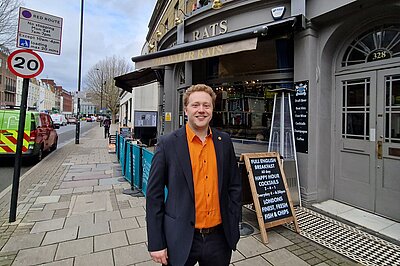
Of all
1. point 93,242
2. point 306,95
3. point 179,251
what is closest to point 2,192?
point 93,242

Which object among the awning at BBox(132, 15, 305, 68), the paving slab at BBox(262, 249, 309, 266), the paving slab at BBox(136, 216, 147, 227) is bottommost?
the paving slab at BBox(262, 249, 309, 266)

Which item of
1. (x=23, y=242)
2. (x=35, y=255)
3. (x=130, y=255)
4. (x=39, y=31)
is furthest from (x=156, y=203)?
(x=39, y=31)

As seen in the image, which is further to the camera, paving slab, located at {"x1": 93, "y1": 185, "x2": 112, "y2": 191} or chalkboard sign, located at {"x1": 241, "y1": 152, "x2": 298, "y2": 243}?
paving slab, located at {"x1": 93, "y1": 185, "x2": 112, "y2": 191}

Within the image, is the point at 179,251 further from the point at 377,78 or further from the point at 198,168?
the point at 377,78

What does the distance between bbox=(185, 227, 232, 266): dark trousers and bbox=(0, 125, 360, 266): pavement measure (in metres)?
1.39

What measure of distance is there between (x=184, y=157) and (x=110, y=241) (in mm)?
2495

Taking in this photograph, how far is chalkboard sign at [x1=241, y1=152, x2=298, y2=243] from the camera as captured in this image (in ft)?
12.1

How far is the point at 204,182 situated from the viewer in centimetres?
173

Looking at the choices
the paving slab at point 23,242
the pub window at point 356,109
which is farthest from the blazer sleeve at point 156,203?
the pub window at point 356,109

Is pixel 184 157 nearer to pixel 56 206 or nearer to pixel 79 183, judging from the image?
pixel 56 206

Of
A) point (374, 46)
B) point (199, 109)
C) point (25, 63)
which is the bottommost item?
point (199, 109)

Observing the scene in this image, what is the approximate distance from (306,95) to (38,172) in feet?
26.0

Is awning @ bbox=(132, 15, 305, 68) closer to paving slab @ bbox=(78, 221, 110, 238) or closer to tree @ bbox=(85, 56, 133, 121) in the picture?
paving slab @ bbox=(78, 221, 110, 238)

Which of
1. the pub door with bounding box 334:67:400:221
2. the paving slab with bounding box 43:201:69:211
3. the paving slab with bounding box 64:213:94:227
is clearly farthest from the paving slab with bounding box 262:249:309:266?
the paving slab with bounding box 43:201:69:211
